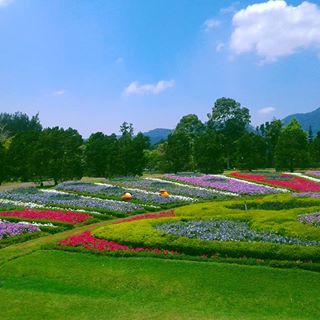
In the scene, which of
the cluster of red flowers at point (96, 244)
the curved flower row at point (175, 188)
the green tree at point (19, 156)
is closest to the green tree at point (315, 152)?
the curved flower row at point (175, 188)

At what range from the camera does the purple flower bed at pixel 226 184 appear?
33.8m

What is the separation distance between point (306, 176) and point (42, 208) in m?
26.3

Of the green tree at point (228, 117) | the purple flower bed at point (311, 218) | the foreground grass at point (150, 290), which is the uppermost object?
the green tree at point (228, 117)

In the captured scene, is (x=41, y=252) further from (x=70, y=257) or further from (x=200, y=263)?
(x=200, y=263)

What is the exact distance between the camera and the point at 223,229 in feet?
56.5

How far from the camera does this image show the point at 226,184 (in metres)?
36.6

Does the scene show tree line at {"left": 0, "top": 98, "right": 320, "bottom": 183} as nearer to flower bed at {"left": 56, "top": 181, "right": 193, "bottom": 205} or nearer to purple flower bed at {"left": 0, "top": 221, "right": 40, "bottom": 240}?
flower bed at {"left": 56, "top": 181, "right": 193, "bottom": 205}

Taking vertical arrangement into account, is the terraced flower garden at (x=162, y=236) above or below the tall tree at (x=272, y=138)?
below

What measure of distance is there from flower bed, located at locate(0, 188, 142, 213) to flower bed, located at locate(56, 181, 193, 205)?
1679 mm

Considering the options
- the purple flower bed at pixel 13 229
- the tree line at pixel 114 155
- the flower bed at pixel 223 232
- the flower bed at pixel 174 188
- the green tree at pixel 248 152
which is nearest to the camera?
the flower bed at pixel 223 232

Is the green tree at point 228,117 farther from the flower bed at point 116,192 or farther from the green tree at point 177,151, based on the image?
the flower bed at point 116,192

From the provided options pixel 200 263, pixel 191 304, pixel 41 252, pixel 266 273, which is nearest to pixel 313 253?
pixel 266 273

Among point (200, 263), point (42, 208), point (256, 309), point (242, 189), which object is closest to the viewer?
point (256, 309)

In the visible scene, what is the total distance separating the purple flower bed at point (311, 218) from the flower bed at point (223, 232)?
2133 millimetres
